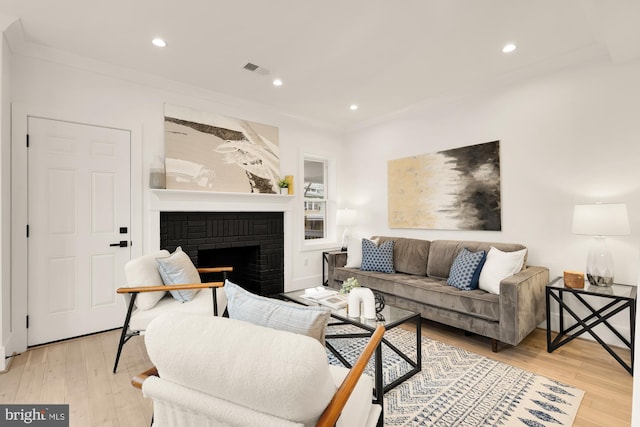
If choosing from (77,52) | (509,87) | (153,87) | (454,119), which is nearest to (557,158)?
(509,87)

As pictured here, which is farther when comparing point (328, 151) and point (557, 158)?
point (328, 151)

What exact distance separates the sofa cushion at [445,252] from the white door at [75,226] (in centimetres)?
339

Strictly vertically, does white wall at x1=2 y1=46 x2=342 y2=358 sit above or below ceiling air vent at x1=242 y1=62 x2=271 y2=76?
below

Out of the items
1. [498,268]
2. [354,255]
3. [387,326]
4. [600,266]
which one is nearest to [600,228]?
[600,266]

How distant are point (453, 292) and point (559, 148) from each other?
1787 millimetres

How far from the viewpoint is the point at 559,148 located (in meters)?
3.08

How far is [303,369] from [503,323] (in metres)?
2.38

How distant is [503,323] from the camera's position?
256 cm

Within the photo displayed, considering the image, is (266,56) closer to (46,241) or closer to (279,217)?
(279,217)

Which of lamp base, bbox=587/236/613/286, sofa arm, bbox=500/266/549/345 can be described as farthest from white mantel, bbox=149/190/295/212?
lamp base, bbox=587/236/613/286

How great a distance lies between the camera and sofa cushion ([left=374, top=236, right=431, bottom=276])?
386cm

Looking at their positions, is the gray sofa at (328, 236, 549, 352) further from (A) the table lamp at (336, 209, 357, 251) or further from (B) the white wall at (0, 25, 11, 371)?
(B) the white wall at (0, 25, 11, 371)

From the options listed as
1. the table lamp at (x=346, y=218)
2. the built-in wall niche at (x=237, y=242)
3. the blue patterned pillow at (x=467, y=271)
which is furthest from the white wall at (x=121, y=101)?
the blue patterned pillow at (x=467, y=271)

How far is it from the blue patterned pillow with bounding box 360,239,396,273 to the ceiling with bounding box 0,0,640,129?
6.52 feet
